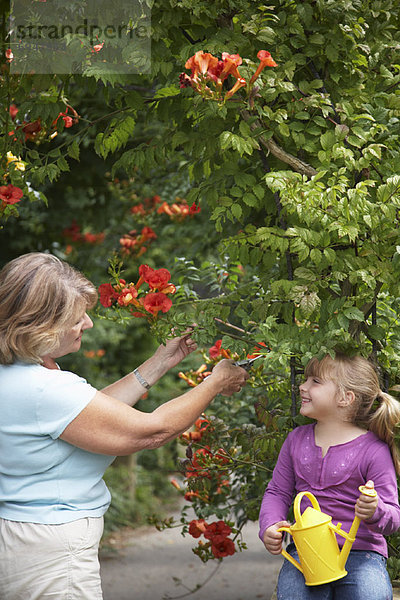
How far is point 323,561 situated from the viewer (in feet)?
6.27

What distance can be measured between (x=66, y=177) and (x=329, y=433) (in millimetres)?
3121

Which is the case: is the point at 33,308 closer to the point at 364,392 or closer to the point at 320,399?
the point at 320,399

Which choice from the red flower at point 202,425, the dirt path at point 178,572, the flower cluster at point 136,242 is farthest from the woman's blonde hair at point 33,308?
the dirt path at point 178,572

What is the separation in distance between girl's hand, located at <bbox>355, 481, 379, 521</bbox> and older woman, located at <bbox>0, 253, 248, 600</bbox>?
0.56 meters

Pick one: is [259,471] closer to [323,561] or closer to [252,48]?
A: [323,561]

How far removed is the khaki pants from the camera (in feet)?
6.21

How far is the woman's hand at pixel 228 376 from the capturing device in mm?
2227

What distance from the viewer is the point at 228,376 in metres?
2.25

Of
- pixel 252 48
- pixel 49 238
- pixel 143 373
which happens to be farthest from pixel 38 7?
pixel 49 238

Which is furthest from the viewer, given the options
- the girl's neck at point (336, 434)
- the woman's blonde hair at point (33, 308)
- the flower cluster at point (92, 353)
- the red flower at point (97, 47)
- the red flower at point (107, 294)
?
the flower cluster at point (92, 353)

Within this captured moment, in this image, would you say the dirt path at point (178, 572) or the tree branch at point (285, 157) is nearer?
the tree branch at point (285, 157)

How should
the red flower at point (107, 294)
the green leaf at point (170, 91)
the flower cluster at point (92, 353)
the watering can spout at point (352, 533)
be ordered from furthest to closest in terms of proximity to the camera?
the flower cluster at point (92, 353), the green leaf at point (170, 91), the red flower at point (107, 294), the watering can spout at point (352, 533)

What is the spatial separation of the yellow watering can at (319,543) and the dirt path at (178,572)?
282cm

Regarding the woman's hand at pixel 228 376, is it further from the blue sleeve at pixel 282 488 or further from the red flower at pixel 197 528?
the red flower at pixel 197 528
